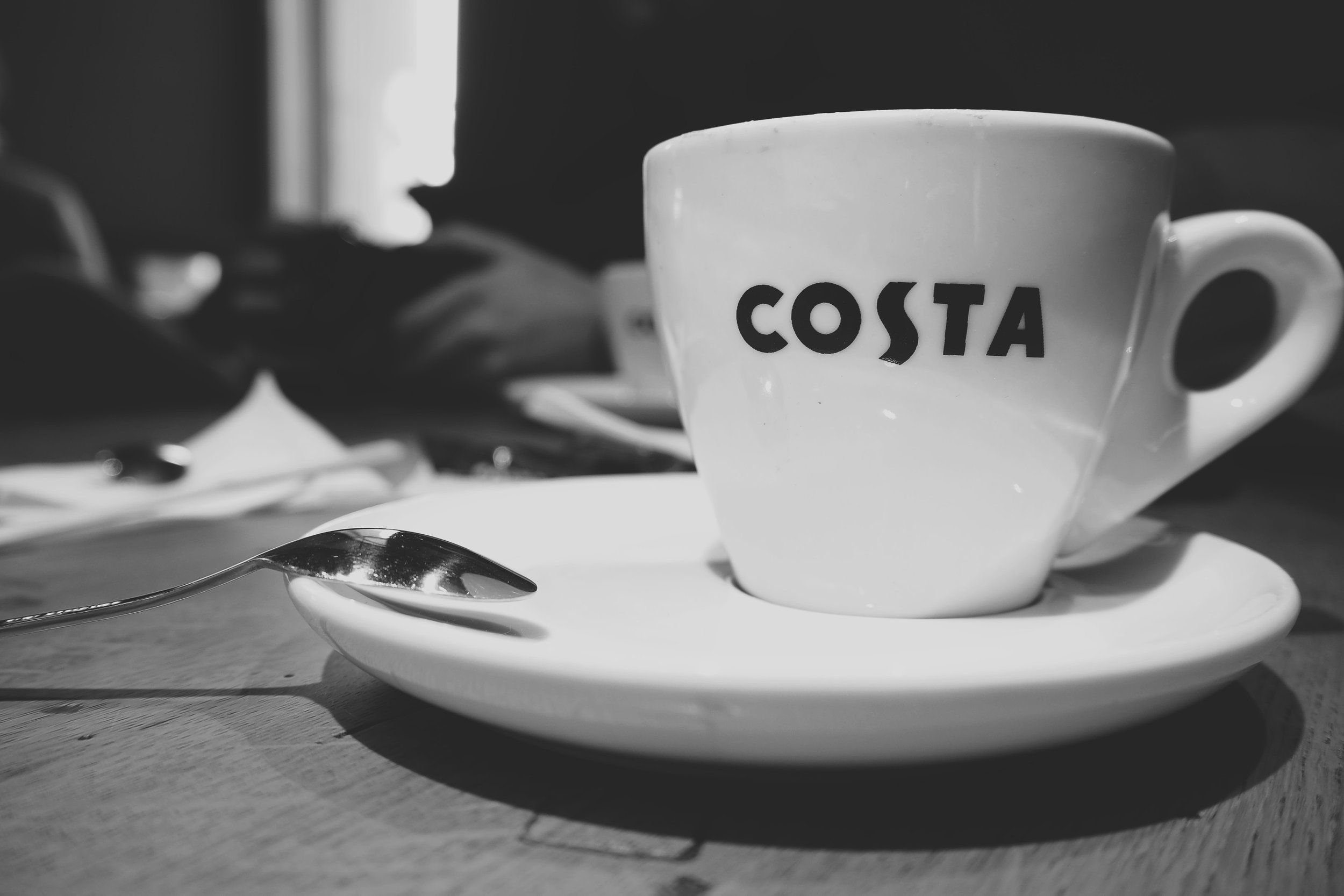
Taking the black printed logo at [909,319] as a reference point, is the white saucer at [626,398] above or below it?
below

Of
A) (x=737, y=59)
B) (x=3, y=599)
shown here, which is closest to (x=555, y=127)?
(x=737, y=59)

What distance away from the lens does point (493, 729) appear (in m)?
0.24

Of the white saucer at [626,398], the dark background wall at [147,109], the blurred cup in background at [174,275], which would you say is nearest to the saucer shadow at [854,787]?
the white saucer at [626,398]

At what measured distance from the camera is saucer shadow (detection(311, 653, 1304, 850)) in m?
0.20

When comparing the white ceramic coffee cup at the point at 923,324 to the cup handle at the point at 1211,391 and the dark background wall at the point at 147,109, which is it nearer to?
the cup handle at the point at 1211,391

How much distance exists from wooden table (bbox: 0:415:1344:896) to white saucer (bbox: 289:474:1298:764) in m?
0.02

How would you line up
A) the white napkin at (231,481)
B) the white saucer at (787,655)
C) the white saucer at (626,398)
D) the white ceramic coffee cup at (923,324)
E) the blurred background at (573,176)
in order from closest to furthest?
the white saucer at (787,655) < the white ceramic coffee cup at (923,324) < the white napkin at (231,481) < the white saucer at (626,398) < the blurred background at (573,176)

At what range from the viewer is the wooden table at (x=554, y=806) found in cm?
18

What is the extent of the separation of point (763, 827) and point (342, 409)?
1.04m

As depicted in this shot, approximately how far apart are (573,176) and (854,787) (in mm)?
2125

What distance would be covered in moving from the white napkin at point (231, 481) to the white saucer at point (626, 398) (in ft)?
0.75

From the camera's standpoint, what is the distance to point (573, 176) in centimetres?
221

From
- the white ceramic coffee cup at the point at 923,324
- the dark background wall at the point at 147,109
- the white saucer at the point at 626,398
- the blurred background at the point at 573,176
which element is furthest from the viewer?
the dark background wall at the point at 147,109

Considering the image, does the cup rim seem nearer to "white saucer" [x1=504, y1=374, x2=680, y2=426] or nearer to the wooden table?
the wooden table
